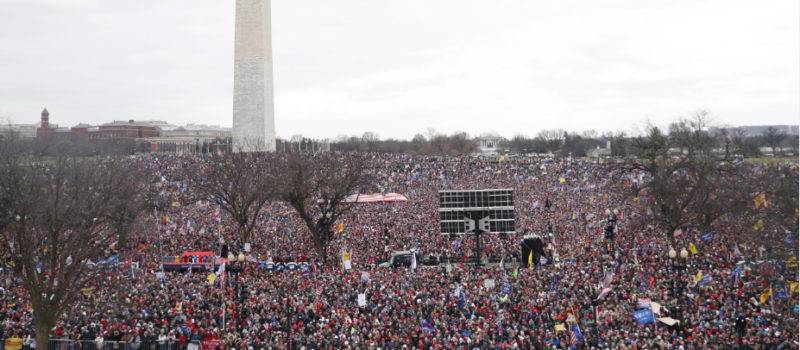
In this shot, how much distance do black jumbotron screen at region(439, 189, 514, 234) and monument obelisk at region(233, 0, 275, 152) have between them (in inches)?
1559

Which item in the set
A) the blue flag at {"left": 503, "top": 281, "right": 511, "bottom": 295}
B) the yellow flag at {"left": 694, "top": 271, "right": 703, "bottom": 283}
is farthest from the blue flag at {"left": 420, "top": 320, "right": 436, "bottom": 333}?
the yellow flag at {"left": 694, "top": 271, "right": 703, "bottom": 283}

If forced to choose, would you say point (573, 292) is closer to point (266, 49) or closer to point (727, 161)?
point (727, 161)

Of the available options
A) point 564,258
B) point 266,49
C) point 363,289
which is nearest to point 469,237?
point 564,258

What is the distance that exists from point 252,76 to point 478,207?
1748 inches

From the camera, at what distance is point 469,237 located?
44.1 meters

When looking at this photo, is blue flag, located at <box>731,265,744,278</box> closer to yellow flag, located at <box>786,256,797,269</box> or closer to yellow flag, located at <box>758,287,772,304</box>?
yellow flag, located at <box>786,256,797,269</box>

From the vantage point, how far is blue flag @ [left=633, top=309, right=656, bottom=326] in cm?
2461

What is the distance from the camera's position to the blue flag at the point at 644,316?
24609mm

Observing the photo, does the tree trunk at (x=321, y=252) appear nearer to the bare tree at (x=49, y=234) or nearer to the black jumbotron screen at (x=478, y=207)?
the black jumbotron screen at (x=478, y=207)

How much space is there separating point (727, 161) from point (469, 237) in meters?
18.3

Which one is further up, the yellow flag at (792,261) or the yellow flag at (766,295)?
Answer: the yellow flag at (792,261)

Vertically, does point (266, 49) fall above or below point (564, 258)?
above

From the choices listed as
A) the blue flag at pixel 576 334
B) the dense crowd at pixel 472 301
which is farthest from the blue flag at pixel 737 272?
the blue flag at pixel 576 334

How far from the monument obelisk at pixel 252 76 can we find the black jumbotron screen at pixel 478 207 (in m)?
39.6
